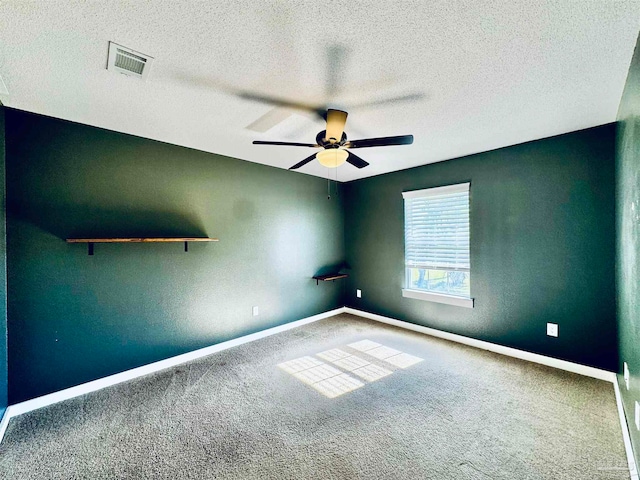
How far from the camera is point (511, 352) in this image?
321cm

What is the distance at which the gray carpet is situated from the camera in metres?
1.67

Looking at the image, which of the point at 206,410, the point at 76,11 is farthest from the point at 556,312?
the point at 76,11

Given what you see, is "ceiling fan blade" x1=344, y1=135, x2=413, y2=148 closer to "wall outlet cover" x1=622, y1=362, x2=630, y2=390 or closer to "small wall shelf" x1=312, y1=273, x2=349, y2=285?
"wall outlet cover" x1=622, y1=362, x2=630, y2=390

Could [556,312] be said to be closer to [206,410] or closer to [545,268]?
[545,268]

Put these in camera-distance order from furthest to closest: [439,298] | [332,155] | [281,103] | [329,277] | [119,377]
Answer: [329,277]
[439,298]
[119,377]
[332,155]
[281,103]

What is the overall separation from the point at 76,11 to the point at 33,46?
0.51 meters

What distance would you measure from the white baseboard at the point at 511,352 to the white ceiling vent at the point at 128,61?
424cm

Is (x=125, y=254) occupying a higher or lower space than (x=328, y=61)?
lower

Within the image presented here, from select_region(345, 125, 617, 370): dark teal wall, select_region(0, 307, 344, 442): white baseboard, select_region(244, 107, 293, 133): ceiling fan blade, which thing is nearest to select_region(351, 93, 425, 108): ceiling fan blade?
select_region(244, 107, 293, 133): ceiling fan blade

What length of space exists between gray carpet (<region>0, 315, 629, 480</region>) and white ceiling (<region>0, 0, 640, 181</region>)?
2476mm

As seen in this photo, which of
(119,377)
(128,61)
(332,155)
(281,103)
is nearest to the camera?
(128,61)

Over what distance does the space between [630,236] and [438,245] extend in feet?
6.90

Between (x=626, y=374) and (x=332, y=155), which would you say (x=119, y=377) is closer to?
(x=332, y=155)

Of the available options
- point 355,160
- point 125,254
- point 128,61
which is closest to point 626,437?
point 355,160
